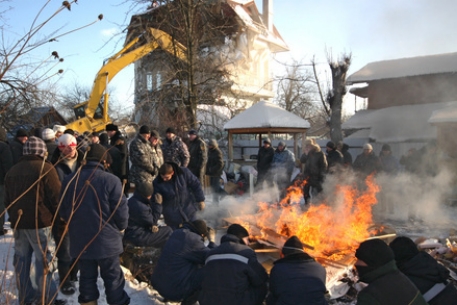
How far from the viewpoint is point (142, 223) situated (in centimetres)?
527

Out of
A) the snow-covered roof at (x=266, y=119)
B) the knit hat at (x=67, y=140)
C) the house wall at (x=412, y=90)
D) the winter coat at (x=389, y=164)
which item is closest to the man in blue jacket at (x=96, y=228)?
the knit hat at (x=67, y=140)

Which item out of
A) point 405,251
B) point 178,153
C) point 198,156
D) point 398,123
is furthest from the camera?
point 398,123

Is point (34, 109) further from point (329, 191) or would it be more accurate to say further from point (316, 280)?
point (329, 191)

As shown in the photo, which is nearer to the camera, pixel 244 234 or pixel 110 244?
pixel 110 244

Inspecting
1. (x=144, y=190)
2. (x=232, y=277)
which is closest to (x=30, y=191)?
(x=144, y=190)

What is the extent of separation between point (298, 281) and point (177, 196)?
285 centimetres

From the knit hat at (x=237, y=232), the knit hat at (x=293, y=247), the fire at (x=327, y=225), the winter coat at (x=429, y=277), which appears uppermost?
the knit hat at (x=237, y=232)

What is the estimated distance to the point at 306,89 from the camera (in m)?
36.3

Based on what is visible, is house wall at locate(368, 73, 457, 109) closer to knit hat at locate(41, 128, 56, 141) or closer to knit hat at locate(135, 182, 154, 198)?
knit hat at locate(135, 182, 154, 198)

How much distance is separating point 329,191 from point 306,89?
2831cm

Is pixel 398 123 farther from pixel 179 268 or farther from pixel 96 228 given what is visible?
pixel 96 228

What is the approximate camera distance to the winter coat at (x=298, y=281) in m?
3.48

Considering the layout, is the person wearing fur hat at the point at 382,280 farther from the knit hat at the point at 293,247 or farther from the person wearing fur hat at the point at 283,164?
the person wearing fur hat at the point at 283,164

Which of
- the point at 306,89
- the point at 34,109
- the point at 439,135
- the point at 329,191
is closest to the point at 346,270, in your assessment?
the point at 329,191
